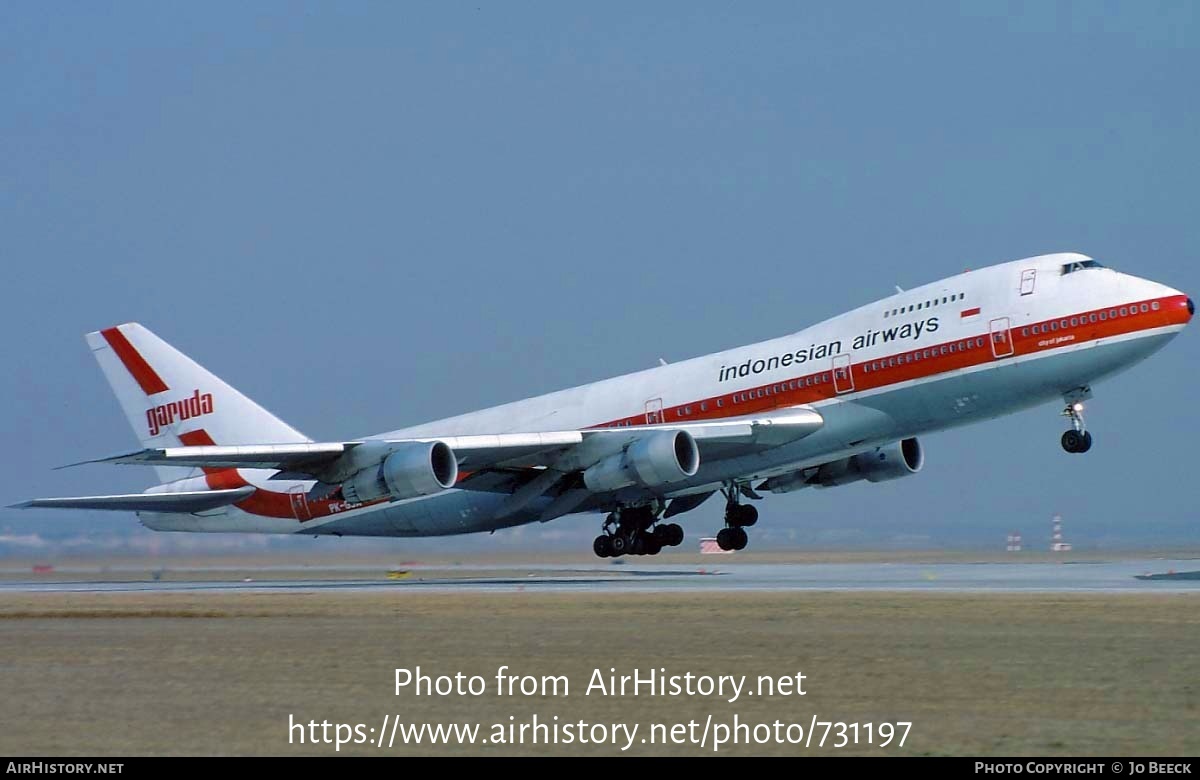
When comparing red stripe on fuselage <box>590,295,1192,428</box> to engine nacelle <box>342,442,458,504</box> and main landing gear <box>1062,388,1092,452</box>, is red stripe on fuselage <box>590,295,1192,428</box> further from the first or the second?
engine nacelle <box>342,442,458,504</box>

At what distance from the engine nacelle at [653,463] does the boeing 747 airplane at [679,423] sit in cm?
5

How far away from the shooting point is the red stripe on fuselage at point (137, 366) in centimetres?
4309

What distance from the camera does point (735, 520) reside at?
131 ft

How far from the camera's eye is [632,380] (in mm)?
39531

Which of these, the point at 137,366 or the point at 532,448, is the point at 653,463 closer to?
the point at 532,448

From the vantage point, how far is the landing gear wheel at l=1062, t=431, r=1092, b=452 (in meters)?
33.0

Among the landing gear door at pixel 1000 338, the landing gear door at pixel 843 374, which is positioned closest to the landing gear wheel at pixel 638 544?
the landing gear door at pixel 843 374

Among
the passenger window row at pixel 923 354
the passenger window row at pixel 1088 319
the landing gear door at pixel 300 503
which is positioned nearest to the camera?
the passenger window row at pixel 1088 319

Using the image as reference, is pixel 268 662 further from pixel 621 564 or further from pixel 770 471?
pixel 621 564

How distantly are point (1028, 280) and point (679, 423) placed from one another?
958cm

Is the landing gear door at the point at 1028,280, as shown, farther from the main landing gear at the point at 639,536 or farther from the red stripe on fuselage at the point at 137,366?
the red stripe on fuselage at the point at 137,366

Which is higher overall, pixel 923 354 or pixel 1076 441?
pixel 923 354

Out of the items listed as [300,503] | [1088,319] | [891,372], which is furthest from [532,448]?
[1088,319]

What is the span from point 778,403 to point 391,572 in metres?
14.7
